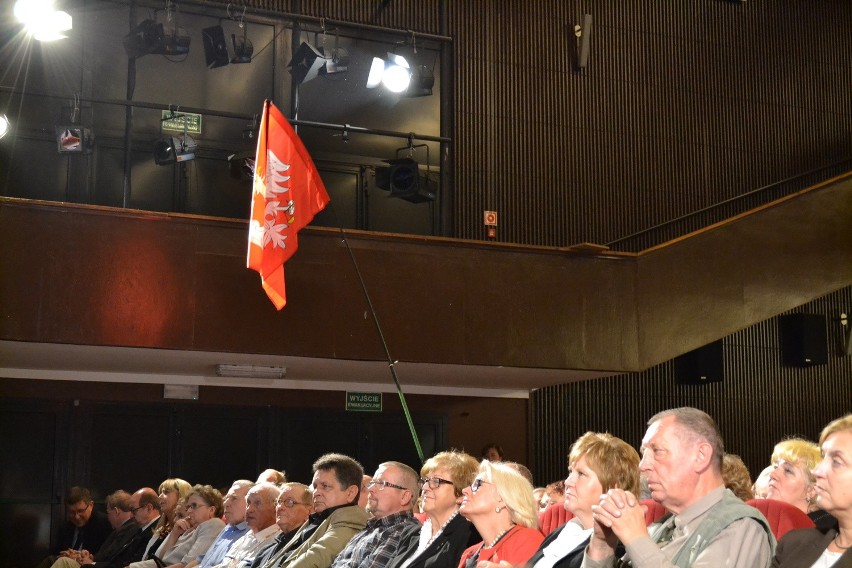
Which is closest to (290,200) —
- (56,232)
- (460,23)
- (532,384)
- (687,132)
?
(56,232)

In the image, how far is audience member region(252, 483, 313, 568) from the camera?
5.32 meters

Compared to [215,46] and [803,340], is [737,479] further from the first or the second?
[803,340]

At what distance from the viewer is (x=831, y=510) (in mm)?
2436

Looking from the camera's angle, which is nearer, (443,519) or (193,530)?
(443,519)

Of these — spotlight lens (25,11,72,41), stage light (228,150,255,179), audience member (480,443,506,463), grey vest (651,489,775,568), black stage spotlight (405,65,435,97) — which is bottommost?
grey vest (651,489,775,568)

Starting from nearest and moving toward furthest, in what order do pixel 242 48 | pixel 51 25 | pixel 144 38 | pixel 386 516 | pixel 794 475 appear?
pixel 794 475 → pixel 386 516 → pixel 51 25 → pixel 144 38 → pixel 242 48

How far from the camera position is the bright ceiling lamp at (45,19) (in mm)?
7887

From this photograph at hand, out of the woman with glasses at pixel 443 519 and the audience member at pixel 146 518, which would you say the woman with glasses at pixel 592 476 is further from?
the audience member at pixel 146 518

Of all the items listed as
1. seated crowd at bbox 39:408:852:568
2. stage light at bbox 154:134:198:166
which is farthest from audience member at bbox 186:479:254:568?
stage light at bbox 154:134:198:166

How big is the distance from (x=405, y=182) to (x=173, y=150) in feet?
6.50

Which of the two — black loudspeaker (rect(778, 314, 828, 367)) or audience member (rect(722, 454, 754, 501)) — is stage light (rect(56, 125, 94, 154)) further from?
black loudspeaker (rect(778, 314, 828, 367))

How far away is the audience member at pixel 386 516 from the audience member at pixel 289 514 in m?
0.76

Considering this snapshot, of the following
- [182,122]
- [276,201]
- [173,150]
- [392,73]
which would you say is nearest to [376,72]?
[392,73]

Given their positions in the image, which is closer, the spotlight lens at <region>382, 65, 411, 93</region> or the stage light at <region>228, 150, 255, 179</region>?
the stage light at <region>228, 150, 255, 179</region>
